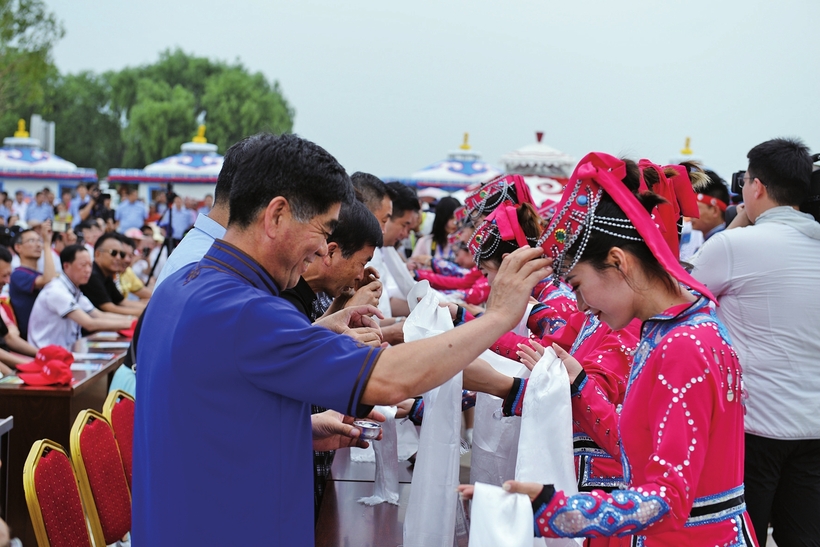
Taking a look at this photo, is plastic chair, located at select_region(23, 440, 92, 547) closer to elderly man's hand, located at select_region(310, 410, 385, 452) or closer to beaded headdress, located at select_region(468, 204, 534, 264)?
elderly man's hand, located at select_region(310, 410, 385, 452)

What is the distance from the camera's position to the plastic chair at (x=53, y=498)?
7.17 ft

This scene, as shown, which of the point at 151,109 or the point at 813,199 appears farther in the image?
the point at 151,109

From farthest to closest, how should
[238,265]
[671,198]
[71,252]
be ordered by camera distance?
1. [71,252]
2. [671,198]
3. [238,265]

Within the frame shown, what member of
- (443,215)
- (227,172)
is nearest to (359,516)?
(227,172)

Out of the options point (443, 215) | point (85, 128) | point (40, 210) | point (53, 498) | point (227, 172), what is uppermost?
point (85, 128)

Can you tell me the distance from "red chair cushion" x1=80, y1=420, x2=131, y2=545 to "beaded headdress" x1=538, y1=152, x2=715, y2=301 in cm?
178

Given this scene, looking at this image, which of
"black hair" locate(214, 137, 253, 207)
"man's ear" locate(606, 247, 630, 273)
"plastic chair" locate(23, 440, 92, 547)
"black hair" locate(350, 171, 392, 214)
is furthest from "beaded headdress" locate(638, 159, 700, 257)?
"black hair" locate(350, 171, 392, 214)

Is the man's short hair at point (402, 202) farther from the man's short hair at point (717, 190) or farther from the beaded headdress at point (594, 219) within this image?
the beaded headdress at point (594, 219)

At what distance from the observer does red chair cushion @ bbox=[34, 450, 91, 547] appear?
2219 millimetres

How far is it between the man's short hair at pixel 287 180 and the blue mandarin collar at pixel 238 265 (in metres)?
0.05

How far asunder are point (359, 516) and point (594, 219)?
1.29 meters

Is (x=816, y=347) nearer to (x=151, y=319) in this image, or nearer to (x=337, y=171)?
(x=337, y=171)

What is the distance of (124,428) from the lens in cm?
313

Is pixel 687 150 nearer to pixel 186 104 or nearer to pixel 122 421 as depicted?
pixel 122 421
